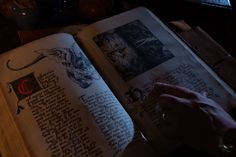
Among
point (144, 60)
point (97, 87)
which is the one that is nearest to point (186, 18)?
point (144, 60)

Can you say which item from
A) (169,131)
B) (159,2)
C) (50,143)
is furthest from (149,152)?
(159,2)

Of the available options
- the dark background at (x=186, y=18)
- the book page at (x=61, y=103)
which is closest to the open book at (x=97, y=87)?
the book page at (x=61, y=103)

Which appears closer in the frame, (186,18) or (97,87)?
(97,87)

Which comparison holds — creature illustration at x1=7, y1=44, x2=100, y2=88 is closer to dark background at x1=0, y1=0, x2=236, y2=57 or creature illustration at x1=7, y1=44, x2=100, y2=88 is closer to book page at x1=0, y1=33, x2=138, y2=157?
book page at x1=0, y1=33, x2=138, y2=157

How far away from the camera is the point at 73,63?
655 mm

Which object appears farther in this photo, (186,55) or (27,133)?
(186,55)

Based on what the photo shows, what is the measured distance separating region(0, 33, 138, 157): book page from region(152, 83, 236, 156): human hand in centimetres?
8

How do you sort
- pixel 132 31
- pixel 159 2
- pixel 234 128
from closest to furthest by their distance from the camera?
pixel 234 128
pixel 132 31
pixel 159 2

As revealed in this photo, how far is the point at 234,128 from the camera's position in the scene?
0.48 metres

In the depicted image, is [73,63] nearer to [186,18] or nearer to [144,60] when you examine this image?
[144,60]

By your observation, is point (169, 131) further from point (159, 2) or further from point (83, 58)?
point (159, 2)

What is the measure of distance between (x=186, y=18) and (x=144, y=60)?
27 centimetres

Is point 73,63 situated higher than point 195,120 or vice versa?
point 73,63

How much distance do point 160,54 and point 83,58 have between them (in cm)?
16
